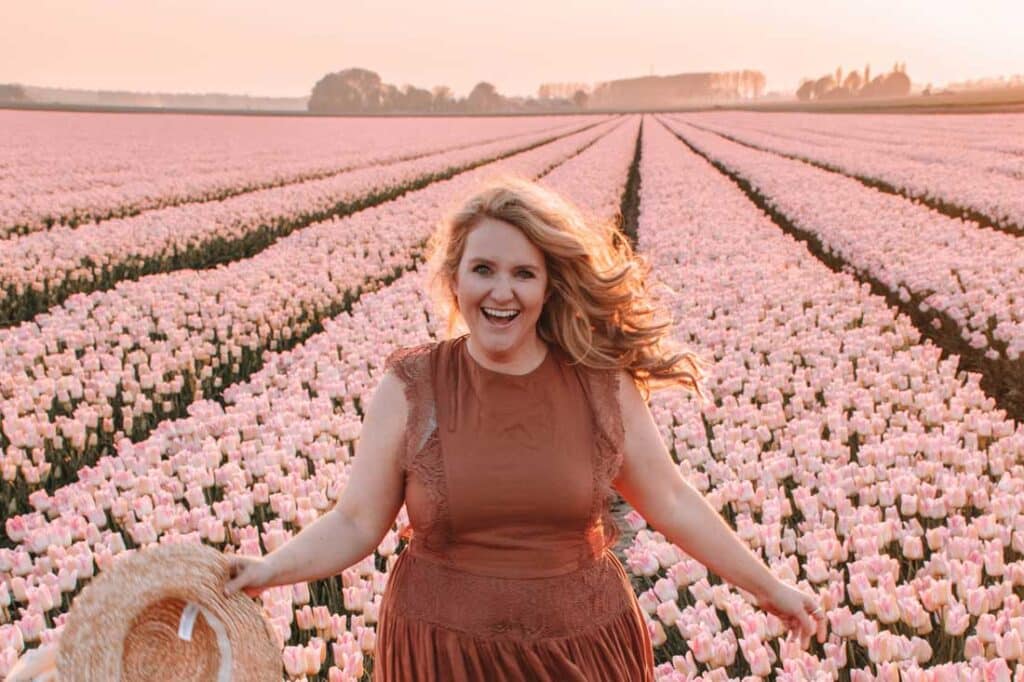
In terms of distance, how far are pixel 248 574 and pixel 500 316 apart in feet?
3.00

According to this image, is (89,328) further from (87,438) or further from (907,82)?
(907,82)

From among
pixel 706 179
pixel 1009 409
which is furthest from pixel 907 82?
pixel 1009 409

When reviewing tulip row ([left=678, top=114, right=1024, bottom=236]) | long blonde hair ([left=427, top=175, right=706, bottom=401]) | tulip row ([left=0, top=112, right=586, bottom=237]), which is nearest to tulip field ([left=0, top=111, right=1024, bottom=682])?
tulip row ([left=678, top=114, right=1024, bottom=236])

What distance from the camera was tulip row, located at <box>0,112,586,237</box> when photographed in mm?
19172

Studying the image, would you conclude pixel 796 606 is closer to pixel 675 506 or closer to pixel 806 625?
pixel 806 625

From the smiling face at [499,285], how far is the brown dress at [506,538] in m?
0.12

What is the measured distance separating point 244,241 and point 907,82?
191 meters

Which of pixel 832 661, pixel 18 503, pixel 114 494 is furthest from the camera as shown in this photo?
pixel 18 503

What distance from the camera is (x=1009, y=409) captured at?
733 cm

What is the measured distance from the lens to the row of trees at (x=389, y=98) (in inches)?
5827

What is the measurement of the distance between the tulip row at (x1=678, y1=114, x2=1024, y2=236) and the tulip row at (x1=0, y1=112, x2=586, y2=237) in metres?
12.8

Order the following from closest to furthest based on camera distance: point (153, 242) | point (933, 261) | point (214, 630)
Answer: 1. point (214, 630)
2. point (933, 261)
3. point (153, 242)

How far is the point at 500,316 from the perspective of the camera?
9.27ft

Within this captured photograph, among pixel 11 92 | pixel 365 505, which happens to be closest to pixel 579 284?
pixel 365 505
